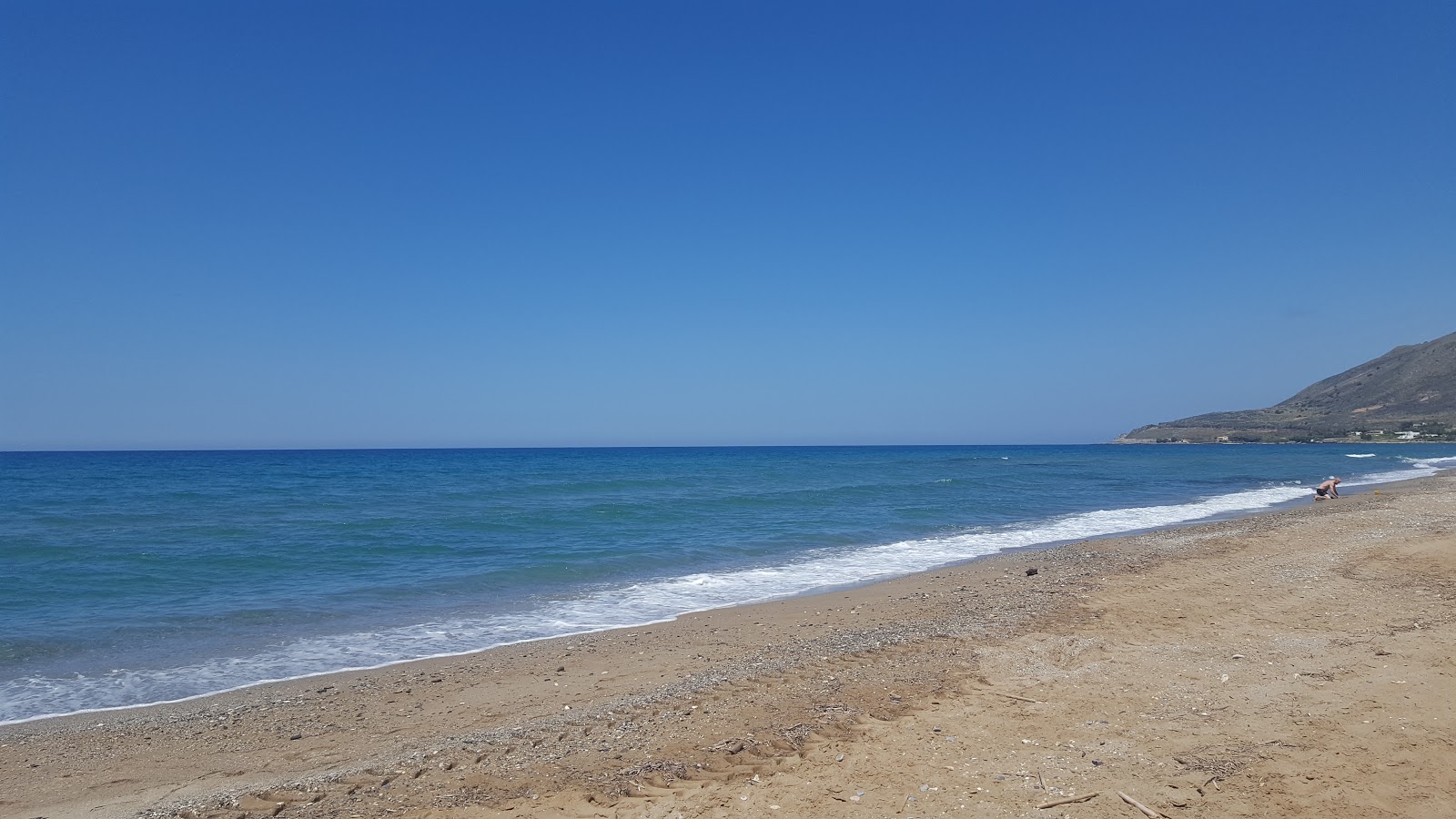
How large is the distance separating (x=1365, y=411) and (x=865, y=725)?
133 m

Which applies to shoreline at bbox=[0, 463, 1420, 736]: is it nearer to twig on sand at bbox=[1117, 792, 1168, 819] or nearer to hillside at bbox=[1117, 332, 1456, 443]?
twig on sand at bbox=[1117, 792, 1168, 819]

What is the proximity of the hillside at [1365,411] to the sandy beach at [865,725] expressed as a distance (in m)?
104

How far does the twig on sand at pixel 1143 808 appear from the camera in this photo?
13.4 feet

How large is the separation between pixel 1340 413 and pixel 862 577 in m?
128

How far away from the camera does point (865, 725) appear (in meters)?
5.67

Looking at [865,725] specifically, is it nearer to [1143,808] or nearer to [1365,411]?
[1143,808]

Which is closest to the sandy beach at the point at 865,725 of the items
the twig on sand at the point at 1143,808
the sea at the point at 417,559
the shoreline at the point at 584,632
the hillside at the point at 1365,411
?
the twig on sand at the point at 1143,808

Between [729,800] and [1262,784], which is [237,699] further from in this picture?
[1262,784]

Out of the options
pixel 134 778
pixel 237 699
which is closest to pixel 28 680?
pixel 237 699

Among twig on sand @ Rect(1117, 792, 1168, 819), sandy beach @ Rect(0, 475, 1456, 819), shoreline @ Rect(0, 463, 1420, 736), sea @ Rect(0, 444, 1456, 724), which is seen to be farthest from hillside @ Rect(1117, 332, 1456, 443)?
twig on sand @ Rect(1117, 792, 1168, 819)

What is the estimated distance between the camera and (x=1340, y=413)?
361 ft

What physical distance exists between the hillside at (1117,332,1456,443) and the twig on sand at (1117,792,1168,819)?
107987 mm

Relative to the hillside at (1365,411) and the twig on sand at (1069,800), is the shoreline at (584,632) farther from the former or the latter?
the hillside at (1365,411)

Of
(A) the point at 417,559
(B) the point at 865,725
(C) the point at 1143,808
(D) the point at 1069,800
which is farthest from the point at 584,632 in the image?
(A) the point at 417,559
